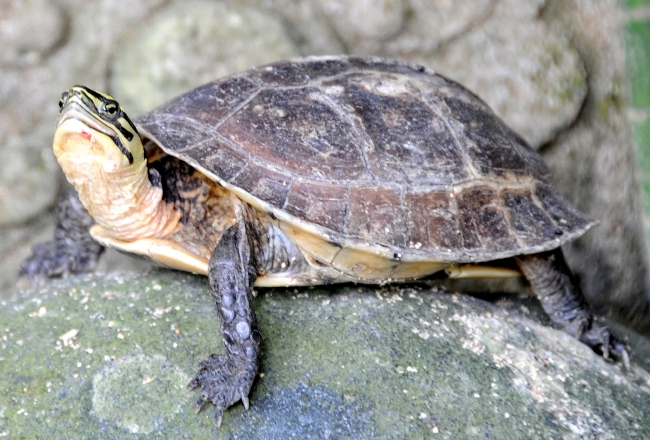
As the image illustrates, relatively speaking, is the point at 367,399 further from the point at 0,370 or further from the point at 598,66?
the point at 598,66

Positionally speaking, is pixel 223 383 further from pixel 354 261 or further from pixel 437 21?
pixel 437 21

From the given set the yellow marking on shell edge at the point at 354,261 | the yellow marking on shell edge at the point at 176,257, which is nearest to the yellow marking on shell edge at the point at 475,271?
the yellow marking on shell edge at the point at 354,261

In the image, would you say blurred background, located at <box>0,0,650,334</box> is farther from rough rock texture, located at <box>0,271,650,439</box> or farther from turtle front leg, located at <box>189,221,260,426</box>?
turtle front leg, located at <box>189,221,260,426</box>

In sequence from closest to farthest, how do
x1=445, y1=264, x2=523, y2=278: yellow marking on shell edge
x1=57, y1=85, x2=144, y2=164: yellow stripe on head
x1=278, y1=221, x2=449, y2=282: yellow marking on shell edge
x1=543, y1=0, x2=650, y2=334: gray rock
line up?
x1=57, y1=85, x2=144, y2=164: yellow stripe on head, x1=278, y1=221, x2=449, y2=282: yellow marking on shell edge, x1=445, y1=264, x2=523, y2=278: yellow marking on shell edge, x1=543, y1=0, x2=650, y2=334: gray rock

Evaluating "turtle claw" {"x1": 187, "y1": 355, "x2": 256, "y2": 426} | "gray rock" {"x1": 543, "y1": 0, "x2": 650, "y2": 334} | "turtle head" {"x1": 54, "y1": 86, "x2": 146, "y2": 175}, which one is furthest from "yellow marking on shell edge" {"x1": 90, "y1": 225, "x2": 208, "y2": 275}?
"gray rock" {"x1": 543, "y1": 0, "x2": 650, "y2": 334}

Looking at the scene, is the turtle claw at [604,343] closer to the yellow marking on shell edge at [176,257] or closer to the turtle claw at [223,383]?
the yellow marking on shell edge at [176,257]

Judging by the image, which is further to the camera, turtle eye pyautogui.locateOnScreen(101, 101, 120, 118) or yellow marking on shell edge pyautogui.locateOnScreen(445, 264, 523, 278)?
yellow marking on shell edge pyautogui.locateOnScreen(445, 264, 523, 278)
